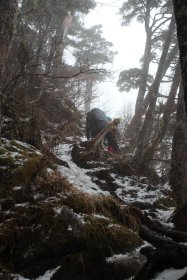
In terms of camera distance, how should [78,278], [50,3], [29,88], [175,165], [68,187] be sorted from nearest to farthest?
[78,278]
[68,187]
[29,88]
[175,165]
[50,3]

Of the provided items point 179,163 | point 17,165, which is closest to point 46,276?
point 17,165

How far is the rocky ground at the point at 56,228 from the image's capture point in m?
3.64

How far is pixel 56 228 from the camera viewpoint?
3.99 metres

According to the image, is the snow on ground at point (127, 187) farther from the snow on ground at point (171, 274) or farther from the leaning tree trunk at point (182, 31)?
the leaning tree trunk at point (182, 31)

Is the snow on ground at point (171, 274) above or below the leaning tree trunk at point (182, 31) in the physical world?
below

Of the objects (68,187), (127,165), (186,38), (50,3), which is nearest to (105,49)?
(50,3)

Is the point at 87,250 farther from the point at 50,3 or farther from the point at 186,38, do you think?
the point at 50,3

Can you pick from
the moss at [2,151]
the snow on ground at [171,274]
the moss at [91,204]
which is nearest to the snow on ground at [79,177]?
the moss at [91,204]

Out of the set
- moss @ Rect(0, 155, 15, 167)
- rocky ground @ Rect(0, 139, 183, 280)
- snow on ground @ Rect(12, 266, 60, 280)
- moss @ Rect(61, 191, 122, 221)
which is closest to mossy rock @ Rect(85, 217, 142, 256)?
rocky ground @ Rect(0, 139, 183, 280)

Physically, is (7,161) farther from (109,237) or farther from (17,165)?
(109,237)

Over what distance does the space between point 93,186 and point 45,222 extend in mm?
2949

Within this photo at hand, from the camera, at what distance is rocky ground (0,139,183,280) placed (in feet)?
11.9

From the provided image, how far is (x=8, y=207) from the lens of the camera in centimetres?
430

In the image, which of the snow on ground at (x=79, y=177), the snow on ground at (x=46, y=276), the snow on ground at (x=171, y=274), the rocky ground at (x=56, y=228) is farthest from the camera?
the snow on ground at (x=79, y=177)
